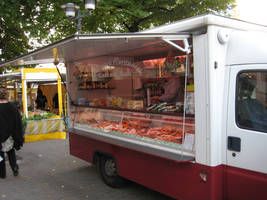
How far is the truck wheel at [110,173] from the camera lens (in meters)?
5.13

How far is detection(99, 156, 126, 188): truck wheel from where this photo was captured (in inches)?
202

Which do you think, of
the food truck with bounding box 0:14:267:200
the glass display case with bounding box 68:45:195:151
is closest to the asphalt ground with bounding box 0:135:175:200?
the food truck with bounding box 0:14:267:200

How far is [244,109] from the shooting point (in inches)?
126

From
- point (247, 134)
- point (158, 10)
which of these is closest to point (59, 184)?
point (247, 134)

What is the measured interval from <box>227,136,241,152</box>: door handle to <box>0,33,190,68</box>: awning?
1215 millimetres

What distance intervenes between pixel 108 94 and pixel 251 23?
4.09 metres

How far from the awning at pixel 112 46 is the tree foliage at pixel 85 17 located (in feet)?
15.3

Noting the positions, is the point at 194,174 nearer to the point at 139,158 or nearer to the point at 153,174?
the point at 153,174

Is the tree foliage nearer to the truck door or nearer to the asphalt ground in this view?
the asphalt ground

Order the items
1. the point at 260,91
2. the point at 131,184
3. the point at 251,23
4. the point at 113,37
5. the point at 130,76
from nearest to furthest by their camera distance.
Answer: the point at 260,91
the point at 113,37
the point at 251,23
the point at 131,184
the point at 130,76

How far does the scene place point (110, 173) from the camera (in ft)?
17.3

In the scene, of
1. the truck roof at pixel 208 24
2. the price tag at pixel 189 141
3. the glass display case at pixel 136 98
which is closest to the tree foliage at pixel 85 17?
the glass display case at pixel 136 98

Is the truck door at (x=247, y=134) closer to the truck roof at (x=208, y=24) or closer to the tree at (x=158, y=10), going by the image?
the truck roof at (x=208, y=24)

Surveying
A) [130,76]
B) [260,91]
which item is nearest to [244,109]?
[260,91]
